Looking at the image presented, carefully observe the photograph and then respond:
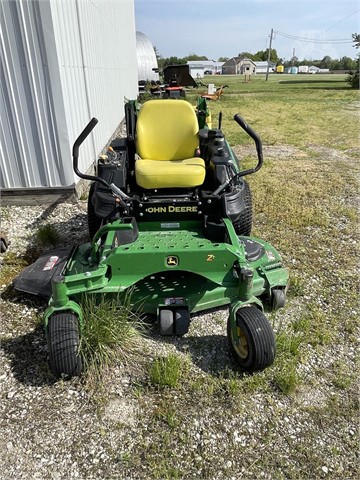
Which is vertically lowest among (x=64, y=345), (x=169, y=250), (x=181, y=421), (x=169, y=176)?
(x=181, y=421)

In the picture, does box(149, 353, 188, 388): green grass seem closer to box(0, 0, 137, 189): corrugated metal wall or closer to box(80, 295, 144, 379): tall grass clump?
box(80, 295, 144, 379): tall grass clump

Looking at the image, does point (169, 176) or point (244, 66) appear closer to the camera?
point (169, 176)

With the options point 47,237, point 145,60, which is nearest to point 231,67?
point 145,60

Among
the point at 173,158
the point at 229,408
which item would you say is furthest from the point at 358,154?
the point at 229,408

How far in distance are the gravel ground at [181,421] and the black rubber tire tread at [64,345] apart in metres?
0.11

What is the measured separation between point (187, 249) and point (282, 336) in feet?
2.62

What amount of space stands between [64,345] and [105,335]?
0.87ft

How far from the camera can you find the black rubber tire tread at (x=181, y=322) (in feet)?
8.37

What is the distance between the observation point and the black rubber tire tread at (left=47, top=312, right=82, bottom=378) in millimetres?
2186

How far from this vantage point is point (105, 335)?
2375mm

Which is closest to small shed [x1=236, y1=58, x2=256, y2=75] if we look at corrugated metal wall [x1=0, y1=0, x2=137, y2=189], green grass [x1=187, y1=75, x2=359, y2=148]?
green grass [x1=187, y1=75, x2=359, y2=148]

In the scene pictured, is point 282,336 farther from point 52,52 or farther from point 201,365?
point 52,52

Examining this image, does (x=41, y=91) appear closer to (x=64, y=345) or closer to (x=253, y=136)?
(x=253, y=136)

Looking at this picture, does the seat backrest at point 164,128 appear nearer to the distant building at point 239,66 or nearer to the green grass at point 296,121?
the green grass at point 296,121
